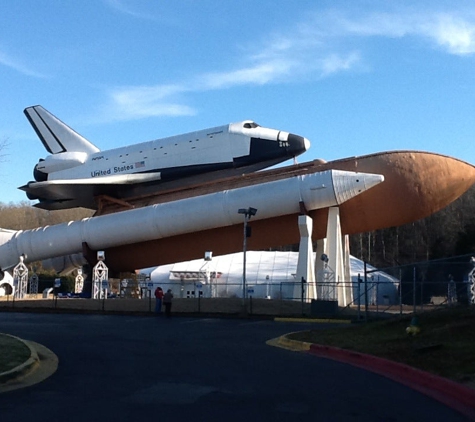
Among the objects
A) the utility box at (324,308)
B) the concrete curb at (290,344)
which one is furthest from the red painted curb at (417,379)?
the utility box at (324,308)

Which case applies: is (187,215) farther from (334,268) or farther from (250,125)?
(334,268)

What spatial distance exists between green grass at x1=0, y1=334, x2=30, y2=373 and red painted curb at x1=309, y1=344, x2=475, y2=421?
243 inches

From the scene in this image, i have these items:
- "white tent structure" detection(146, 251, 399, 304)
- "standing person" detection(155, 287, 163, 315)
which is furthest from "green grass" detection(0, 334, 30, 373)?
"white tent structure" detection(146, 251, 399, 304)

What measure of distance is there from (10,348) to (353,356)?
6.75m

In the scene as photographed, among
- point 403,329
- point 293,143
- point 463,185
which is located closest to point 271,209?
point 293,143

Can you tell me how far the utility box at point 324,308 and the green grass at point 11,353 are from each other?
51.1 ft

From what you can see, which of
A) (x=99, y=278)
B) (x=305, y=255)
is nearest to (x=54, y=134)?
(x=99, y=278)

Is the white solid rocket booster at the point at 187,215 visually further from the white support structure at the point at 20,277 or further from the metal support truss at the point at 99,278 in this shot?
the metal support truss at the point at 99,278

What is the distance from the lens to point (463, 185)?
110 ft

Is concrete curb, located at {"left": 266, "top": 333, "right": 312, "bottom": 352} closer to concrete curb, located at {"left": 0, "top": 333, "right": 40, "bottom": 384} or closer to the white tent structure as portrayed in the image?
concrete curb, located at {"left": 0, "top": 333, "right": 40, "bottom": 384}

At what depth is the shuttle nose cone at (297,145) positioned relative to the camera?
35.0m

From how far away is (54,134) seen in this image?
42719 millimetres

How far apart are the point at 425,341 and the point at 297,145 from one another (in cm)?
2383

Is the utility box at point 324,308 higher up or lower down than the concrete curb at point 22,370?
higher up
